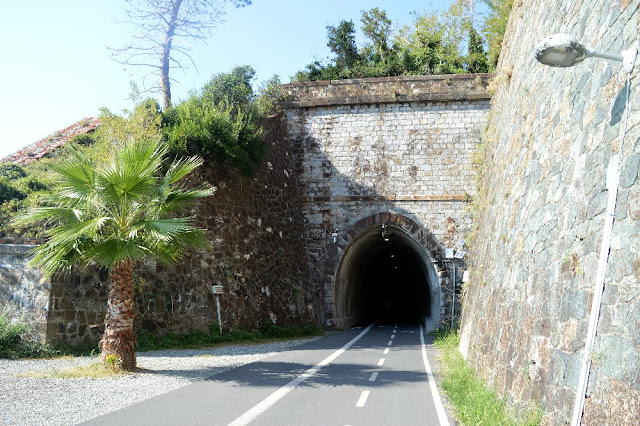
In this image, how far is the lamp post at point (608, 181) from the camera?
15.4ft

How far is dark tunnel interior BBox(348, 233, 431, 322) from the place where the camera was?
2827 cm

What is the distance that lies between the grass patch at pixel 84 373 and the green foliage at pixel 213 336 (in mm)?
4313

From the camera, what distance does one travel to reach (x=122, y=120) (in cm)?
1695

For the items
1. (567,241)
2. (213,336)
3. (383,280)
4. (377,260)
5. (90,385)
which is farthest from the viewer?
(383,280)

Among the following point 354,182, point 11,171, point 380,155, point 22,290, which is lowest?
point 22,290

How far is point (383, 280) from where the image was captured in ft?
152

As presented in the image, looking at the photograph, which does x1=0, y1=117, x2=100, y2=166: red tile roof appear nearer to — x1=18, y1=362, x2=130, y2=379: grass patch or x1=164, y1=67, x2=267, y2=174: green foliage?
x1=164, y1=67, x2=267, y2=174: green foliage

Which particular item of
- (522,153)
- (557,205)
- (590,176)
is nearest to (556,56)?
(590,176)

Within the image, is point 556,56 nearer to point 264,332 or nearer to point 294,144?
point 264,332

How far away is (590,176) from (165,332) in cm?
1311

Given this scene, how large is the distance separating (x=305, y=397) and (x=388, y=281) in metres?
40.5

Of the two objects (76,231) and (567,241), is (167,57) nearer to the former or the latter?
(76,231)

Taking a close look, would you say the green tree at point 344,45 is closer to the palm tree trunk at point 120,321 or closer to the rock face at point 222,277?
the rock face at point 222,277

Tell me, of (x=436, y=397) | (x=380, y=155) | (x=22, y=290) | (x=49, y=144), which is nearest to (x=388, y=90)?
(x=380, y=155)
